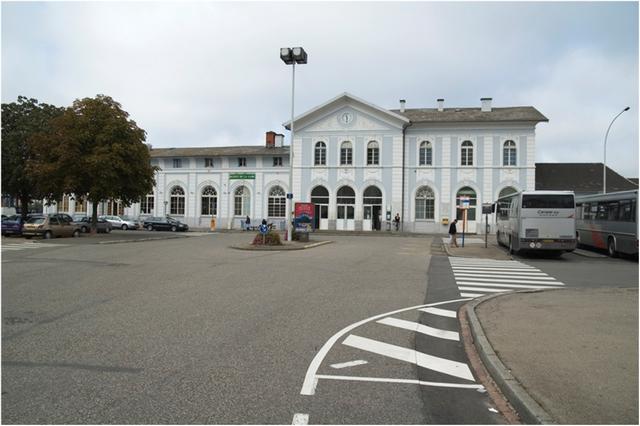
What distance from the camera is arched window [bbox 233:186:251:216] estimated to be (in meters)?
52.8

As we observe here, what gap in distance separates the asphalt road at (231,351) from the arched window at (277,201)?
124ft

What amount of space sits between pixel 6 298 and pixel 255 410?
794 cm

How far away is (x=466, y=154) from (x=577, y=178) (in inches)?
494

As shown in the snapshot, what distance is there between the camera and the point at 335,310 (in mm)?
9367

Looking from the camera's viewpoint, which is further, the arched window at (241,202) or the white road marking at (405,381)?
the arched window at (241,202)

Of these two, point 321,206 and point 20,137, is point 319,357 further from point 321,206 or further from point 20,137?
point 321,206

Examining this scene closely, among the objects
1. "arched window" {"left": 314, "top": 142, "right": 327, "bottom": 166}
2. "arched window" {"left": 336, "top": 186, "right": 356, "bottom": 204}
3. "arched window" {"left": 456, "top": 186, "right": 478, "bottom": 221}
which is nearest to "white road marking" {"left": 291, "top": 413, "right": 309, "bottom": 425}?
"arched window" {"left": 456, "top": 186, "right": 478, "bottom": 221}

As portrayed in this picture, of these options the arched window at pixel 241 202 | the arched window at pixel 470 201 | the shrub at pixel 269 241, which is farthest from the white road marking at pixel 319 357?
the arched window at pixel 241 202

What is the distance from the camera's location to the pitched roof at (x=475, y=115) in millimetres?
44438

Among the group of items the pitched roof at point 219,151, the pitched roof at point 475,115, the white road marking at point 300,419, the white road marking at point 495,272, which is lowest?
the white road marking at point 495,272

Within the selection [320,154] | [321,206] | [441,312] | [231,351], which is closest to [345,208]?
[321,206]

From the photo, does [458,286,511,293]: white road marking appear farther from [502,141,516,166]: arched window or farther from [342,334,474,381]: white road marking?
[502,141,516,166]: arched window

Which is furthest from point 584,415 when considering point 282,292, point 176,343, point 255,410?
point 282,292

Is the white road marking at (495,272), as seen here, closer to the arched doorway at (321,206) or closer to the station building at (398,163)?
the station building at (398,163)
